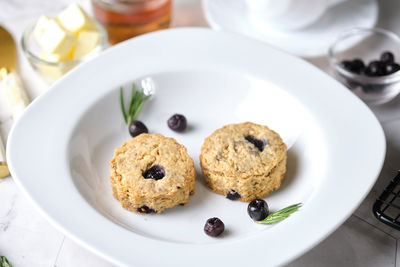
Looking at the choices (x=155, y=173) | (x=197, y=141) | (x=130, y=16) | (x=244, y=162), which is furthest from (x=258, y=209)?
(x=130, y=16)

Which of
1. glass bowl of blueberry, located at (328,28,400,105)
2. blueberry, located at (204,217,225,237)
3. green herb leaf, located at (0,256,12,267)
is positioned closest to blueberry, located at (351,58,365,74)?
glass bowl of blueberry, located at (328,28,400,105)

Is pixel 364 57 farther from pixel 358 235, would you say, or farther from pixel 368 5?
pixel 358 235

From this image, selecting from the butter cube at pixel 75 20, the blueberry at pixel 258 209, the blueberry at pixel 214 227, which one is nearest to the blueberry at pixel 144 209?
the blueberry at pixel 214 227

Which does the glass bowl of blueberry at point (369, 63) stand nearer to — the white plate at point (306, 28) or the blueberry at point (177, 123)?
the white plate at point (306, 28)


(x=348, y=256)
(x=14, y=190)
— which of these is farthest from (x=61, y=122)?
(x=348, y=256)

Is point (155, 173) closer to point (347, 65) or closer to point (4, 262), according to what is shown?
point (4, 262)

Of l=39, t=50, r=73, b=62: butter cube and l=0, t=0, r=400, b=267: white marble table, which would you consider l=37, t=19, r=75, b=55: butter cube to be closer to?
l=39, t=50, r=73, b=62: butter cube
